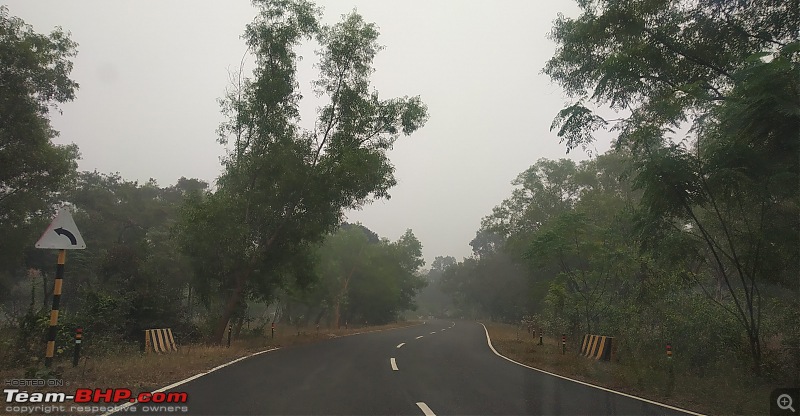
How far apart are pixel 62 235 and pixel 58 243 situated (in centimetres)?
19

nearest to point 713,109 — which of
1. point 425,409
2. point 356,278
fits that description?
point 425,409

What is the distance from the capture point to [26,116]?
61.3 feet

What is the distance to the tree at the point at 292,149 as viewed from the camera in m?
20.7

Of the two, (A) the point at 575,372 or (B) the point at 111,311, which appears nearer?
(A) the point at 575,372

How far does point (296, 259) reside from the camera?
78.7 feet

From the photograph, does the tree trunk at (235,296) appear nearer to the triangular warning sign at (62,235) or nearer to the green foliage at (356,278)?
the triangular warning sign at (62,235)

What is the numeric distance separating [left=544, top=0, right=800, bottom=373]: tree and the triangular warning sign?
13.3 metres

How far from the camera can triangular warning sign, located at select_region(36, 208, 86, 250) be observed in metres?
8.98

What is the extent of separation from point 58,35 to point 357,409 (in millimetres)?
21879

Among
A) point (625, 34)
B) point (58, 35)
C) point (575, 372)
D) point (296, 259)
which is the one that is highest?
point (58, 35)

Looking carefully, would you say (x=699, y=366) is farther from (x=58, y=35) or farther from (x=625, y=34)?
(x=58, y=35)

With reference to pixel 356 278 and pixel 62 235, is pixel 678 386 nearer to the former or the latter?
pixel 62 235

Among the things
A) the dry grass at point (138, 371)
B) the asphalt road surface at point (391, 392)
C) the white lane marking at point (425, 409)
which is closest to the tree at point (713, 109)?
the asphalt road surface at point (391, 392)

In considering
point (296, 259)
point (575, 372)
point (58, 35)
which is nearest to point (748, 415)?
point (575, 372)
